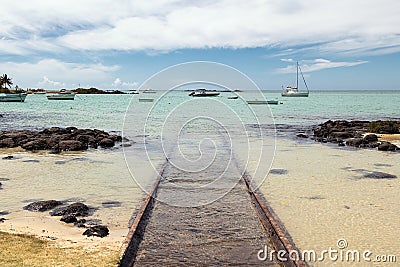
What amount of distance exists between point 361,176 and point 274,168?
9.65 ft

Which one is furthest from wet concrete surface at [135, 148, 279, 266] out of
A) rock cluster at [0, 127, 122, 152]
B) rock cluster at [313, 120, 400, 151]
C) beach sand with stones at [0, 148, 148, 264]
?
rock cluster at [313, 120, 400, 151]

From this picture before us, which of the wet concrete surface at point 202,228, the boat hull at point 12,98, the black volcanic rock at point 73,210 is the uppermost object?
the boat hull at point 12,98

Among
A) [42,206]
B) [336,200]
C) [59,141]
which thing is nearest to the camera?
[42,206]

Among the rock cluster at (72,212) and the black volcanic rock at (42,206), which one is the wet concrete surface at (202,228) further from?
the black volcanic rock at (42,206)

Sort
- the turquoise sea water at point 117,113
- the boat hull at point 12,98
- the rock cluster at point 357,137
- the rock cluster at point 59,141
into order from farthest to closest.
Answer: the boat hull at point 12,98, the turquoise sea water at point 117,113, the rock cluster at point 357,137, the rock cluster at point 59,141

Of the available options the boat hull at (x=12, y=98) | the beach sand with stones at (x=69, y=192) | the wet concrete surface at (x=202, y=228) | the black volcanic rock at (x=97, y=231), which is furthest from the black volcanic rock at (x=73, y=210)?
the boat hull at (x=12, y=98)

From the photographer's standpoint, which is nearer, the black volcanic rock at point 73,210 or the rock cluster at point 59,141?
the black volcanic rock at point 73,210

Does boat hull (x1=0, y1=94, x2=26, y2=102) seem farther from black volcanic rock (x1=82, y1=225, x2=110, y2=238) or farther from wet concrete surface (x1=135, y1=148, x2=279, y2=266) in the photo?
black volcanic rock (x1=82, y1=225, x2=110, y2=238)

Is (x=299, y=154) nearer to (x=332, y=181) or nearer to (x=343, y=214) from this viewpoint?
(x=332, y=181)

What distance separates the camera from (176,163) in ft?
48.7

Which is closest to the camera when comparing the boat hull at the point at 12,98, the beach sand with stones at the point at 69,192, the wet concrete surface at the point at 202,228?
the wet concrete surface at the point at 202,228

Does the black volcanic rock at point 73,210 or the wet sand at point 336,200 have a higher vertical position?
the black volcanic rock at point 73,210

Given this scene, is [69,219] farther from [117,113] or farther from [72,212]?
[117,113]

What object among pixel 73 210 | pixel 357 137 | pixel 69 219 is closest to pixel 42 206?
pixel 73 210
